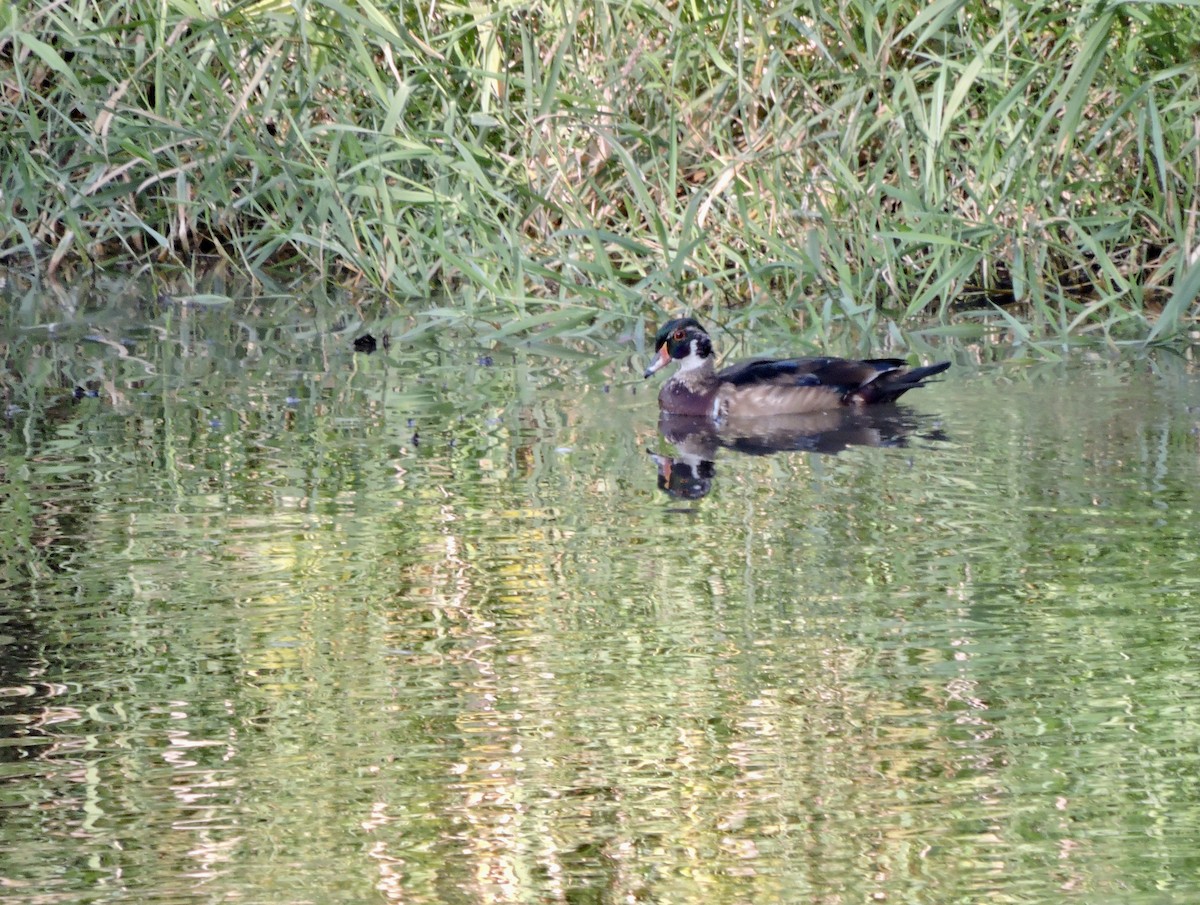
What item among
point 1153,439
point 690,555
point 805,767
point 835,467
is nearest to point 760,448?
point 835,467

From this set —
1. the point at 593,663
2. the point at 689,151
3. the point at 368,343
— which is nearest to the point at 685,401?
the point at 368,343

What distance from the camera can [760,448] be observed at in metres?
6.34

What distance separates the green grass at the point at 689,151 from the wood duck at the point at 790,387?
1.05m

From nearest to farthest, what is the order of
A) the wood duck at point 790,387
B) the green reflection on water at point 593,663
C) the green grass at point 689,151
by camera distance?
the green reflection on water at point 593,663 → the wood duck at point 790,387 → the green grass at point 689,151

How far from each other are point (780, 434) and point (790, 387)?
9.9 inches

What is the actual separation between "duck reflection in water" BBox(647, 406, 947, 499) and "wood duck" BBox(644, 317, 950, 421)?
0.11ft

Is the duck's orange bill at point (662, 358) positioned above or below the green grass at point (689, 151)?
below

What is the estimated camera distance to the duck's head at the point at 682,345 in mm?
7195

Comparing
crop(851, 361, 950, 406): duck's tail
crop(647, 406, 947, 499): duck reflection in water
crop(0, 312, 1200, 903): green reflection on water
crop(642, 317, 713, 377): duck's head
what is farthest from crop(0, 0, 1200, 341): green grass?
crop(0, 312, 1200, 903): green reflection on water

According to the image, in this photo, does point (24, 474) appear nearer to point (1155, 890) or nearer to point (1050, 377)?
point (1050, 377)

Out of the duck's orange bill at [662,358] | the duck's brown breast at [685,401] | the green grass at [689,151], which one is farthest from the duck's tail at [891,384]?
the green grass at [689,151]

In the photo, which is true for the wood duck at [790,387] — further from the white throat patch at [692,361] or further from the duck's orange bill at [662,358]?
the duck's orange bill at [662,358]

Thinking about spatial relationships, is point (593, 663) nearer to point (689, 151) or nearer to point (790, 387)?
point (790, 387)

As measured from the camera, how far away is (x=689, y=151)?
8.98 metres
